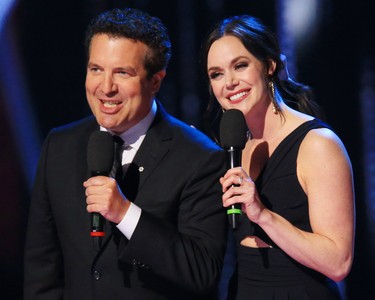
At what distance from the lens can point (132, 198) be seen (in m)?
2.25

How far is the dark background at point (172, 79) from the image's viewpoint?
321cm

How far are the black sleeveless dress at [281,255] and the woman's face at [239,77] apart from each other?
191 mm

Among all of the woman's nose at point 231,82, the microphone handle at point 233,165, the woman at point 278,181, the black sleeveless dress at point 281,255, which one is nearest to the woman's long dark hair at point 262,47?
the woman at point 278,181

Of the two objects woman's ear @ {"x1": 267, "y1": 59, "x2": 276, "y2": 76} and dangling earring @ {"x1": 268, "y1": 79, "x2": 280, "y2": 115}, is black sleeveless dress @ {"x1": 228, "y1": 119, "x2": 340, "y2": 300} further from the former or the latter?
woman's ear @ {"x1": 267, "y1": 59, "x2": 276, "y2": 76}

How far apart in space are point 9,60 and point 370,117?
1.76 meters

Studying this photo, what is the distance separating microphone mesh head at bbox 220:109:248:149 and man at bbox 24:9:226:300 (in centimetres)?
15

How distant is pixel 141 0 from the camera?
330 cm

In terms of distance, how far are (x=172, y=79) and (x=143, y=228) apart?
131 centimetres

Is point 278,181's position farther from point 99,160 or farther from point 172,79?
point 172,79

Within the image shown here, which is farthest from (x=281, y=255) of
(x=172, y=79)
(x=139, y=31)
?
(x=172, y=79)

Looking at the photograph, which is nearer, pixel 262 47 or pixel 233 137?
pixel 233 137

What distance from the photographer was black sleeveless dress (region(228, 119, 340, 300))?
7.43 feet

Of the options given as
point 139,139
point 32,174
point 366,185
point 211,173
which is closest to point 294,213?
point 211,173

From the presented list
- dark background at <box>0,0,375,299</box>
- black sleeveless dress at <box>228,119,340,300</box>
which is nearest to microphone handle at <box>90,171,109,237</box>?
black sleeveless dress at <box>228,119,340,300</box>
